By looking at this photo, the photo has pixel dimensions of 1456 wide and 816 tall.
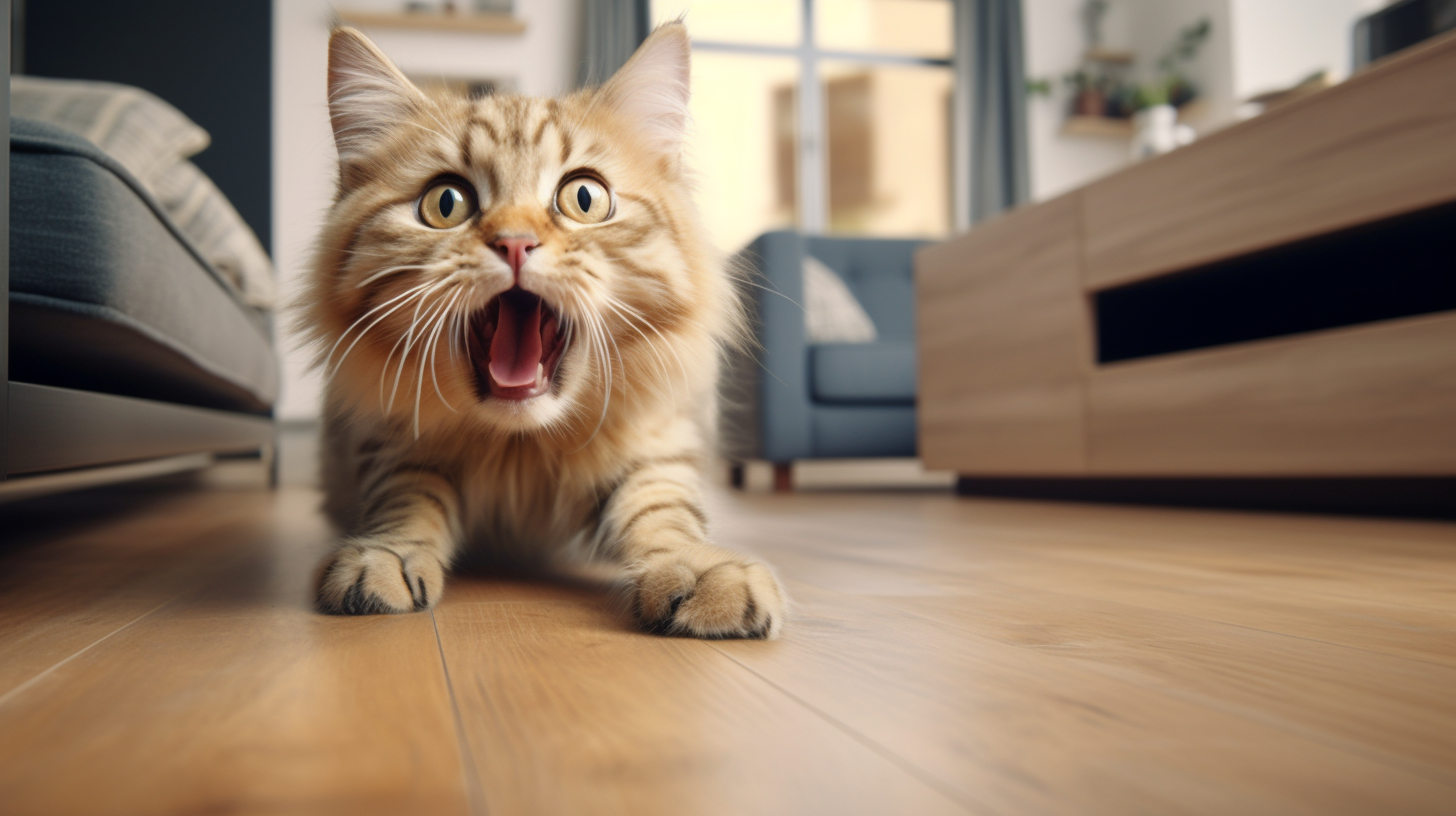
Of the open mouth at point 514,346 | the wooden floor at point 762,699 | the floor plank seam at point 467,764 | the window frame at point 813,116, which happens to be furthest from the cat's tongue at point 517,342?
the window frame at point 813,116

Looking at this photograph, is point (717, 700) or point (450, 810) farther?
point (717, 700)

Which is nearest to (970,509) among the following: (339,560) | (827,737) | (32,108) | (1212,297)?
(1212,297)

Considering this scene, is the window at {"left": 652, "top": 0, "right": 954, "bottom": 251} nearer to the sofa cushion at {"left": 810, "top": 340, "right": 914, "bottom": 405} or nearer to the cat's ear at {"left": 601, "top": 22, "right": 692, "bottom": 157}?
the sofa cushion at {"left": 810, "top": 340, "right": 914, "bottom": 405}

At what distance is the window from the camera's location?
571cm

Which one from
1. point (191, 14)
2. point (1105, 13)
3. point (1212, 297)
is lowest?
point (1212, 297)

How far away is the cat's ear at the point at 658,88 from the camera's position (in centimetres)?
105

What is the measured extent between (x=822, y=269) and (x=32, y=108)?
260cm

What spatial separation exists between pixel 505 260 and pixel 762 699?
0.48 metres

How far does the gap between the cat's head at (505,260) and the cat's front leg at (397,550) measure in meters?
0.09

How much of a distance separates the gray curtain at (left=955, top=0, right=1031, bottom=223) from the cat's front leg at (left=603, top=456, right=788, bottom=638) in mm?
5067

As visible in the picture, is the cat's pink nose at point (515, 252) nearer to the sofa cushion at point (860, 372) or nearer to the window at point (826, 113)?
the sofa cushion at point (860, 372)

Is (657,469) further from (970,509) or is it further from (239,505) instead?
(239,505)

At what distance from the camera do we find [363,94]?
1.00m

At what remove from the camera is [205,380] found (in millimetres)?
1586
